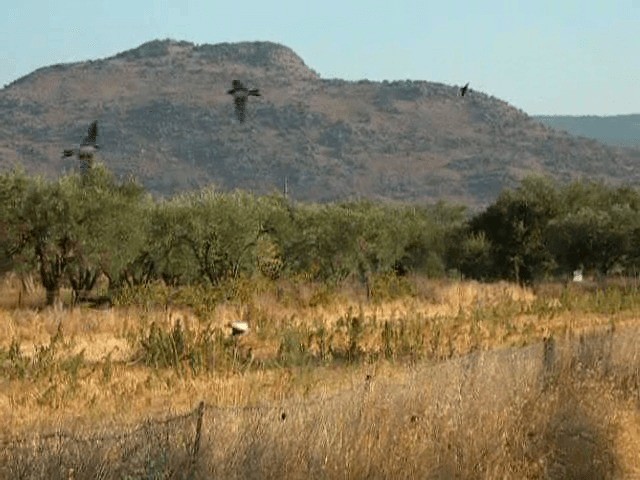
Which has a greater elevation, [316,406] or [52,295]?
[316,406]

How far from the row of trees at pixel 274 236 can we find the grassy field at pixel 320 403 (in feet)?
23.2

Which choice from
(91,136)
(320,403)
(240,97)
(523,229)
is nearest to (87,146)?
(91,136)

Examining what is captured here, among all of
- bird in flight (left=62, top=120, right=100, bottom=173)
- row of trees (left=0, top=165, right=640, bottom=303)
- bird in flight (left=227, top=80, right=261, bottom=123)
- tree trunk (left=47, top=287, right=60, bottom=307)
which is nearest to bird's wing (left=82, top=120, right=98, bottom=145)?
bird in flight (left=62, top=120, right=100, bottom=173)

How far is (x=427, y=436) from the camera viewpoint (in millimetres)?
7512

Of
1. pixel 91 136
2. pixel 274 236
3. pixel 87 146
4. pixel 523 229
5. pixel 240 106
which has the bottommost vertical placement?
pixel 523 229

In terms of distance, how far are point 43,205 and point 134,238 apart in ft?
9.41

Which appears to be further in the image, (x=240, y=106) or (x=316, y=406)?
(x=240, y=106)

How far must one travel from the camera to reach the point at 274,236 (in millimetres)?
38719

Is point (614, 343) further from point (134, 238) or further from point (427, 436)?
point (134, 238)

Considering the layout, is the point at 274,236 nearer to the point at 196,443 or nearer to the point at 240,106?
the point at 240,106

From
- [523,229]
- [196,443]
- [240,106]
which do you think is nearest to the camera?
[196,443]

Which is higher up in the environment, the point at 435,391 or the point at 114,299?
the point at 435,391

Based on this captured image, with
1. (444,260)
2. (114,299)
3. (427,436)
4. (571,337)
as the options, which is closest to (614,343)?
(571,337)

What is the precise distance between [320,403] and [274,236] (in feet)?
103
